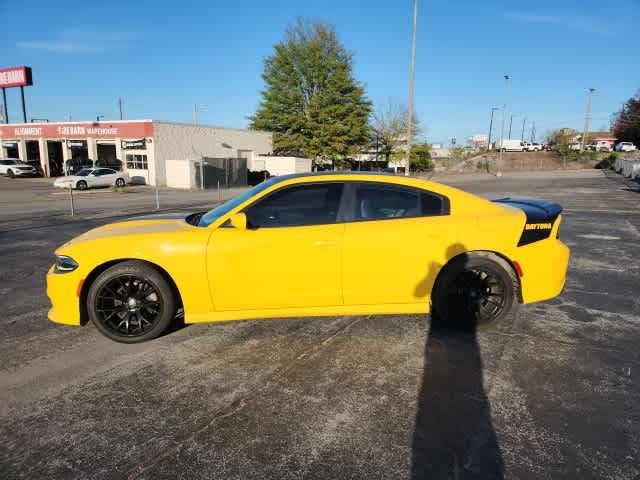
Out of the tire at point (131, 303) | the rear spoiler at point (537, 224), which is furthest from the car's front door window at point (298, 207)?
the rear spoiler at point (537, 224)

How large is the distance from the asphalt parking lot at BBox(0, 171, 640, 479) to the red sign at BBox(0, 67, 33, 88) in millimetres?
48099

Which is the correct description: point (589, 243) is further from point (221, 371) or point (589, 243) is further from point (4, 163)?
point (4, 163)

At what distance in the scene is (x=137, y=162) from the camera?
32.3 meters

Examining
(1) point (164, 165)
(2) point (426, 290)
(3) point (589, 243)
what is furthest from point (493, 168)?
(2) point (426, 290)

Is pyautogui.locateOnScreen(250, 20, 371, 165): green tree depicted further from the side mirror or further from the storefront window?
the side mirror

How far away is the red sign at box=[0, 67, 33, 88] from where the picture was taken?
135 feet

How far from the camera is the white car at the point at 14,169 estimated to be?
34531 mm

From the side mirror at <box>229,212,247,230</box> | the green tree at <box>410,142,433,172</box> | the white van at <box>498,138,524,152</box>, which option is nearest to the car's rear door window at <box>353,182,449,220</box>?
the side mirror at <box>229,212,247,230</box>

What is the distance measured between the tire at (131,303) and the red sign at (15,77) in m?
49.4

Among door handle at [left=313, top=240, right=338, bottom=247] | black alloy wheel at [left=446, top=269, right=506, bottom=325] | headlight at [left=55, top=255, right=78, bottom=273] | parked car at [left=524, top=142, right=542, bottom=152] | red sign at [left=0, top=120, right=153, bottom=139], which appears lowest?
black alloy wheel at [left=446, top=269, right=506, bottom=325]

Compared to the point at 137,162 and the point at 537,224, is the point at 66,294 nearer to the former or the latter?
the point at 537,224

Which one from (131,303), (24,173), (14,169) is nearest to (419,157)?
(24,173)

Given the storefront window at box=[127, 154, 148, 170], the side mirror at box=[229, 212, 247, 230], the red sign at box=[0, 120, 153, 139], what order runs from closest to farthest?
the side mirror at box=[229, 212, 247, 230], the red sign at box=[0, 120, 153, 139], the storefront window at box=[127, 154, 148, 170]

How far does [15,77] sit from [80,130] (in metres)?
14.4
